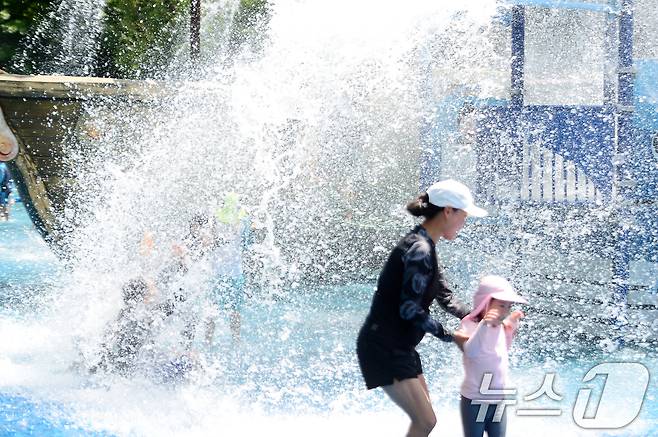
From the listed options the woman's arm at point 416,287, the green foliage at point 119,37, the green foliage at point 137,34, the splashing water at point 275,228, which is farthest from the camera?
the green foliage at point 137,34

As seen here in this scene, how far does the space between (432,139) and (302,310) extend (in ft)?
8.45

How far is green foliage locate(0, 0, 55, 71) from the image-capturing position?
44.4 feet

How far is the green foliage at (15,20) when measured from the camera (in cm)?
1354

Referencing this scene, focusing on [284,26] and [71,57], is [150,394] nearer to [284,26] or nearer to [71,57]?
[284,26]

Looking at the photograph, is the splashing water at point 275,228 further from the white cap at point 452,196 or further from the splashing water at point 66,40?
the splashing water at point 66,40

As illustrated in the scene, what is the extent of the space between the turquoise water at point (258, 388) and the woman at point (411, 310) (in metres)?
1.95

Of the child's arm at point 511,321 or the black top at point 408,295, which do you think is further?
the child's arm at point 511,321

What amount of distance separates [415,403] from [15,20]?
12.0 meters

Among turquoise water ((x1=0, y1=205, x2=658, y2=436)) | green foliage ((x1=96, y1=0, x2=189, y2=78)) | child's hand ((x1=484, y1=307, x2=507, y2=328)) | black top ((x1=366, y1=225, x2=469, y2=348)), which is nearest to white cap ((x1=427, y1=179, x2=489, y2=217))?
black top ((x1=366, y1=225, x2=469, y2=348))

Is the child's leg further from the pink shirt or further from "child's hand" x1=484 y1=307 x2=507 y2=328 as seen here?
"child's hand" x1=484 y1=307 x2=507 y2=328

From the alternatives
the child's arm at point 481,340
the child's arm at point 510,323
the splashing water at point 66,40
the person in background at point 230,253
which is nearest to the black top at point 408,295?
the child's arm at point 481,340

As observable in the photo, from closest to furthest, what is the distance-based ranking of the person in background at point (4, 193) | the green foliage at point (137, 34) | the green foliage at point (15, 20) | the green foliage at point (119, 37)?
1. the green foliage at point (15, 20)
2. the green foliage at point (119, 37)
3. the green foliage at point (137, 34)
4. the person in background at point (4, 193)

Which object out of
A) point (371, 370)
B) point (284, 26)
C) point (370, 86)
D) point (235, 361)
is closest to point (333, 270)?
point (370, 86)

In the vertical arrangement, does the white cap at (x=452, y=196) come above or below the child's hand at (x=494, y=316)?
above
